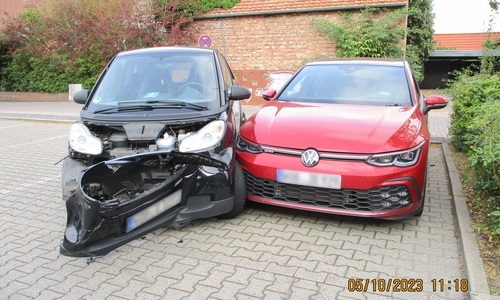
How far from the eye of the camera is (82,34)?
59.1 feet

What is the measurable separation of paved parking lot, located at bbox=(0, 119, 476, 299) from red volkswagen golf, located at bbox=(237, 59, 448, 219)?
0.94ft

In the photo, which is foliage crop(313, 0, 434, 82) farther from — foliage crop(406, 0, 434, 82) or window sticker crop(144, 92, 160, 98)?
window sticker crop(144, 92, 160, 98)

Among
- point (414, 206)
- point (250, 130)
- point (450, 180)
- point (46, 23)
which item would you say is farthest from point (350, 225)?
point (46, 23)

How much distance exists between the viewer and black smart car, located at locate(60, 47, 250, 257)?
10.2ft

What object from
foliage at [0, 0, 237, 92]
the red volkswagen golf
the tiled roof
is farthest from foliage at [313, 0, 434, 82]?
the red volkswagen golf

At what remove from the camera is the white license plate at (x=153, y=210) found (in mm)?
3246

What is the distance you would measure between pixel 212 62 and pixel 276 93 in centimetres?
107

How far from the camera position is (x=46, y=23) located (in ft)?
61.6

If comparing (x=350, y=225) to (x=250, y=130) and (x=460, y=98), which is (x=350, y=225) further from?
(x=460, y=98)

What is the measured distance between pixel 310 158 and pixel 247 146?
0.79 metres

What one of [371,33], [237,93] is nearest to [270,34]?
[371,33]

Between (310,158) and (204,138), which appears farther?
(204,138)

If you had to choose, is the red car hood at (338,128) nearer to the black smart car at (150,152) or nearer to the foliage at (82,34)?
the black smart car at (150,152)
